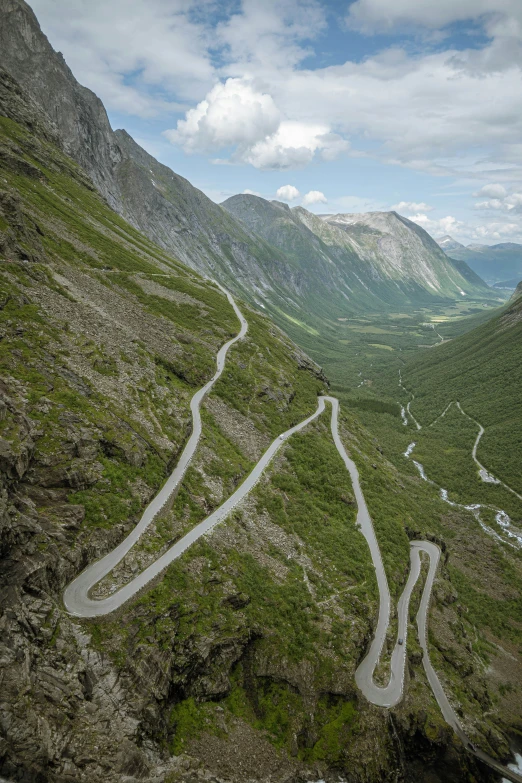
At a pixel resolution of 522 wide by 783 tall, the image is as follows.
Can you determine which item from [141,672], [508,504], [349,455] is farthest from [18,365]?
[508,504]

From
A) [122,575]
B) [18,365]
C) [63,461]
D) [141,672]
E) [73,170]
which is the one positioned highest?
[73,170]

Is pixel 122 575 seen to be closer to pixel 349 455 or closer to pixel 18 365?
pixel 18 365

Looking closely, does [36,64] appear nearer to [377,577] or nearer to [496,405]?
[377,577]

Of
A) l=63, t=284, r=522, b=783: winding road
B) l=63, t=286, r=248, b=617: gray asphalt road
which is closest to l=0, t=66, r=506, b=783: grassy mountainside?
l=63, t=286, r=248, b=617: gray asphalt road

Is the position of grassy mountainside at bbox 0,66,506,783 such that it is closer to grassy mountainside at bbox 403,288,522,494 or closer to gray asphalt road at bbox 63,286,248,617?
gray asphalt road at bbox 63,286,248,617

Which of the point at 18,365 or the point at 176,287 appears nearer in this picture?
the point at 18,365

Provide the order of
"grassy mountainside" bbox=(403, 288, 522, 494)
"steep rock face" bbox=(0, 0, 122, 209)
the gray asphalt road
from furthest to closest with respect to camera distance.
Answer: "steep rock face" bbox=(0, 0, 122, 209), "grassy mountainside" bbox=(403, 288, 522, 494), the gray asphalt road
